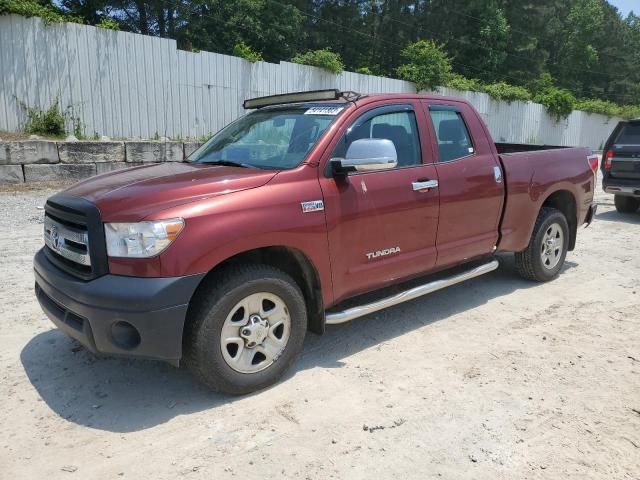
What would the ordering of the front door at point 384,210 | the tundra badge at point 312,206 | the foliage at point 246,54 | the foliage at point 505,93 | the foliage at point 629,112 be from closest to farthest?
the tundra badge at point 312,206 → the front door at point 384,210 → the foliage at point 246,54 → the foliage at point 505,93 → the foliage at point 629,112

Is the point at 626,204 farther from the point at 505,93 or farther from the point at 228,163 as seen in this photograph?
the point at 505,93

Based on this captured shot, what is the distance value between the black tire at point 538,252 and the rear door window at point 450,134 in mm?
1349

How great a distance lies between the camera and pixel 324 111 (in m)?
4.02

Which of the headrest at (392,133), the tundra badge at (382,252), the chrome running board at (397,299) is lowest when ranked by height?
the chrome running board at (397,299)

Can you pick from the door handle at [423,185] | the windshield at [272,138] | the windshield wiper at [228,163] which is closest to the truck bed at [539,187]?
the door handle at [423,185]

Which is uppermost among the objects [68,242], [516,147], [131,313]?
[516,147]

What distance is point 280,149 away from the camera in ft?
12.8

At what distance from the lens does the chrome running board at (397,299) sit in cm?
377

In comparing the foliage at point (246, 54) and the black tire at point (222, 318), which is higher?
the foliage at point (246, 54)

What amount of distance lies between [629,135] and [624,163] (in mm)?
650

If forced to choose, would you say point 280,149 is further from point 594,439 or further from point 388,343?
point 594,439

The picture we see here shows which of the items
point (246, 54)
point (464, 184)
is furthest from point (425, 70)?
point (464, 184)

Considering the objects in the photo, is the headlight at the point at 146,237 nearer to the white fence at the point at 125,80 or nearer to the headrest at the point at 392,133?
the headrest at the point at 392,133

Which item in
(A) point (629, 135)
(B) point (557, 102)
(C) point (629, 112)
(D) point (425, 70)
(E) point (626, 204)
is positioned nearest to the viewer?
(A) point (629, 135)
